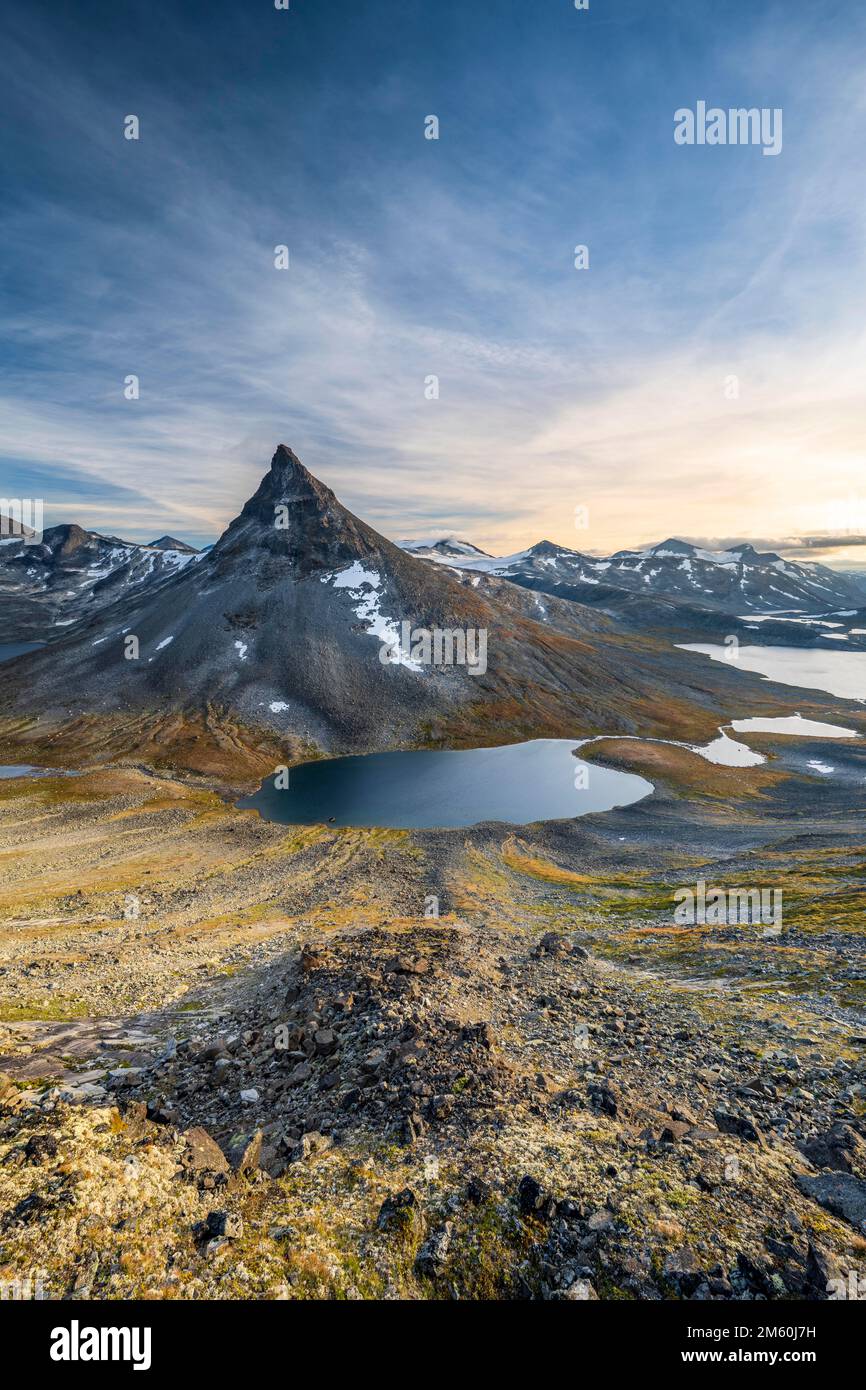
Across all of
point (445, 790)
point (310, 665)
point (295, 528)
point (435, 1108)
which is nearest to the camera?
point (435, 1108)

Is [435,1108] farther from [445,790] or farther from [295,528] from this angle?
[295,528]

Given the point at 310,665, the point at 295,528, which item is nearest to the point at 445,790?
the point at 310,665

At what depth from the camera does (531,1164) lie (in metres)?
12.1

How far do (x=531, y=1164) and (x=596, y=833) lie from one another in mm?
60368

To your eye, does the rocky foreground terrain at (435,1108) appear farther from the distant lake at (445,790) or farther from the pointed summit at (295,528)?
the pointed summit at (295,528)

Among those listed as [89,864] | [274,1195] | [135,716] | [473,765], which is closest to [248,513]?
[135,716]

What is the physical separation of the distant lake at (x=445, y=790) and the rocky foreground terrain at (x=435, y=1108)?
37923mm

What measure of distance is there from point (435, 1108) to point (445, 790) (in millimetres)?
75198

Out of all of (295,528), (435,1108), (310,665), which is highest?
(295,528)

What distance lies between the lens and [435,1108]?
45.9 ft

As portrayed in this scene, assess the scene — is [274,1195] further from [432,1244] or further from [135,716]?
[135,716]

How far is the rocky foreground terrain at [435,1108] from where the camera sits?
9.67 m

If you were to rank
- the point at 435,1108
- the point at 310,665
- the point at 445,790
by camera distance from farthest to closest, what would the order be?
1. the point at 310,665
2. the point at 445,790
3. the point at 435,1108

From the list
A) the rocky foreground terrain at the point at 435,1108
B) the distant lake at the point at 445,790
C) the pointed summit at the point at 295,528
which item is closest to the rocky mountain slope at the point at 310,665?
the pointed summit at the point at 295,528
